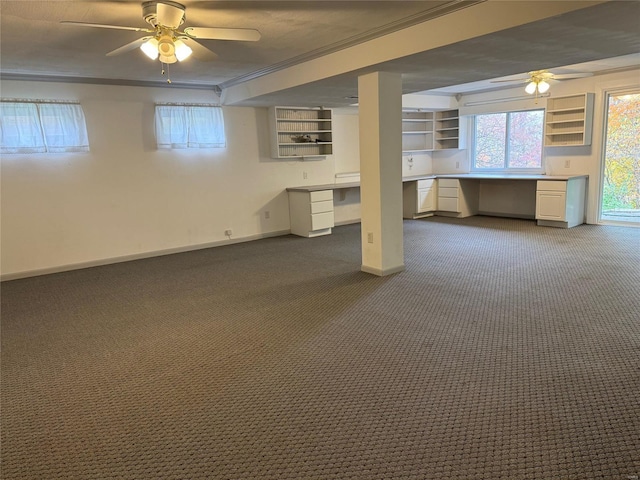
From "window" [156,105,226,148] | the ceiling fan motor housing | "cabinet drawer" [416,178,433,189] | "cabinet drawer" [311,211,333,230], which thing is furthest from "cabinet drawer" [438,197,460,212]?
the ceiling fan motor housing

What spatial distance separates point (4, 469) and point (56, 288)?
3.20 m

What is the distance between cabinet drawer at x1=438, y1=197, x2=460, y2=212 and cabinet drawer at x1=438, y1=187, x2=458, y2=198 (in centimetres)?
6

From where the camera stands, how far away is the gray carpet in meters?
1.94

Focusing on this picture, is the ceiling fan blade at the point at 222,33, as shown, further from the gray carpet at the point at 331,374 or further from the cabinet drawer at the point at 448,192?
the cabinet drawer at the point at 448,192

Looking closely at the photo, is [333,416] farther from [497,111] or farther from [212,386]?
[497,111]

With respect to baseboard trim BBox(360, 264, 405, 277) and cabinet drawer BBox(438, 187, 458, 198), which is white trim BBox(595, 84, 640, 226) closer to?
cabinet drawer BBox(438, 187, 458, 198)

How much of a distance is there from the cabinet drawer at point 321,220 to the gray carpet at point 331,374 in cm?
201

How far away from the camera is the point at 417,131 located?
872 cm

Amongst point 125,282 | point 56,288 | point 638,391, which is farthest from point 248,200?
point 638,391

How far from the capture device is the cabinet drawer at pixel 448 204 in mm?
8078

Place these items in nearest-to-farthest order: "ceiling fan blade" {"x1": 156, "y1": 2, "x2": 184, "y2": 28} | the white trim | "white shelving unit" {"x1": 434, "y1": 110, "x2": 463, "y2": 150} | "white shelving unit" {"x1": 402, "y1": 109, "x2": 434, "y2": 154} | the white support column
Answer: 1. "ceiling fan blade" {"x1": 156, "y1": 2, "x2": 184, "y2": 28}
2. the white support column
3. the white trim
4. "white shelving unit" {"x1": 434, "y1": 110, "x2": 463, "y2": 150}
5. "white shelving unit" {"x1": 402, "y1": 109, "x2": 434, "y2": 154}

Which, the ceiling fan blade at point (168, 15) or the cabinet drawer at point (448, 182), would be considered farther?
the cabinet drawer at point (448, 182)

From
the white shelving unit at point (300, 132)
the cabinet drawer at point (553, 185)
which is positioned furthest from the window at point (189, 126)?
the cabinet drawer at point (553, 185)

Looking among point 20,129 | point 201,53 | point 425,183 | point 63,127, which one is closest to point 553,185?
point 425,183
